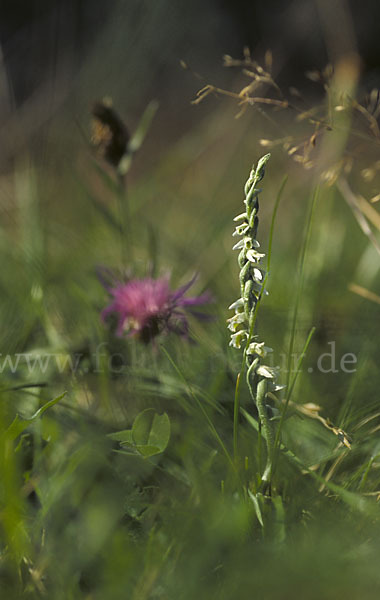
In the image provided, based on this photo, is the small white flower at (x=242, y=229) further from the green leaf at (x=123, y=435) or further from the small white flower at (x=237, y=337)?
the green leaf at (x=123, y=435)

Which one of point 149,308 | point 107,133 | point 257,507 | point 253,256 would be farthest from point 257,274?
point 107,133

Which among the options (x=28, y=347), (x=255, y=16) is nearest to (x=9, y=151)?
(x=28, y=347)

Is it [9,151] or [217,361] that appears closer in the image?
[217,361]

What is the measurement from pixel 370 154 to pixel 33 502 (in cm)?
115

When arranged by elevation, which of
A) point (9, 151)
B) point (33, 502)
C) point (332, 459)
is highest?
point (9, 151)

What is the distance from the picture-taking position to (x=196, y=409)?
472mm

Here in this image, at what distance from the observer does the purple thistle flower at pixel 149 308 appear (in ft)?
1.92

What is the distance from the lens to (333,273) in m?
0.82

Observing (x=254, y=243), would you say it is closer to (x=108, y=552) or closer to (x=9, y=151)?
(x=108, y=552)

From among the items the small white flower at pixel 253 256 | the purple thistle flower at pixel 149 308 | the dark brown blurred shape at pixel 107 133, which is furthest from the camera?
the dark brown blurred shape at pixel 107 133

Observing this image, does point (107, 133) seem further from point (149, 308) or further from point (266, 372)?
point (266, 372)

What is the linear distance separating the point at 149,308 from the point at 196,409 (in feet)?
0.51

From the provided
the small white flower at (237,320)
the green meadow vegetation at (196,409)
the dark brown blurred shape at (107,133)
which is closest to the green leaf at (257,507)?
the green meadow vegetation at (196,409)

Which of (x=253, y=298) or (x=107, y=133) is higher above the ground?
(x=107, y=133)
